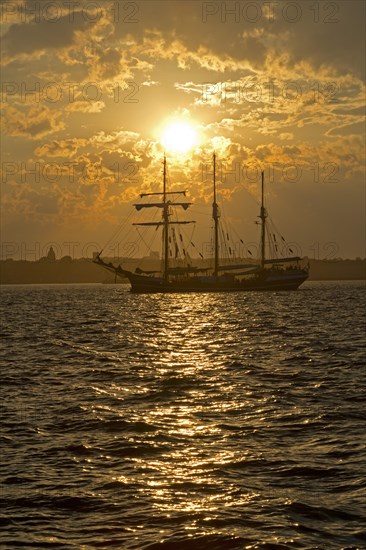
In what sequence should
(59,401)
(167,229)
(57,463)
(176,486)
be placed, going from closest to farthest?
1. (176,486)
2. (57,463)
3. (59,401)
4. (167,229)

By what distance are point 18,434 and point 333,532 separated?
8.43 m

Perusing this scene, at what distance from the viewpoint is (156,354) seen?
1422 inches

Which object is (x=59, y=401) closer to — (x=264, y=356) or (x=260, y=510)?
(x=260, y=510)

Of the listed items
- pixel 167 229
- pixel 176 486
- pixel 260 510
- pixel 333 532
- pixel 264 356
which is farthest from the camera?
pixel 167 229

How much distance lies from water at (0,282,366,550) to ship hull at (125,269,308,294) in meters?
119

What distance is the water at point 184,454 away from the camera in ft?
34.4

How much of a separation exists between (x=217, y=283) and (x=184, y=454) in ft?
456

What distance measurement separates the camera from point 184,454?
14.8 meters

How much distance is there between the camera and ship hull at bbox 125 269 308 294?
151 m

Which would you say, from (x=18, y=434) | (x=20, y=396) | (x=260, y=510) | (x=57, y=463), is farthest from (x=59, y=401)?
(x=260, y=510)

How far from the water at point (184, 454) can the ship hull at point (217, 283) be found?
119 meters

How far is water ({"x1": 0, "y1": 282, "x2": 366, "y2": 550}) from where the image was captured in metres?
10.5

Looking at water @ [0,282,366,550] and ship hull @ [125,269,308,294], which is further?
ship hull @ [125,269,308,294]

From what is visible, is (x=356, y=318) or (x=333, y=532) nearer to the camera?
(x=333, y=532)
